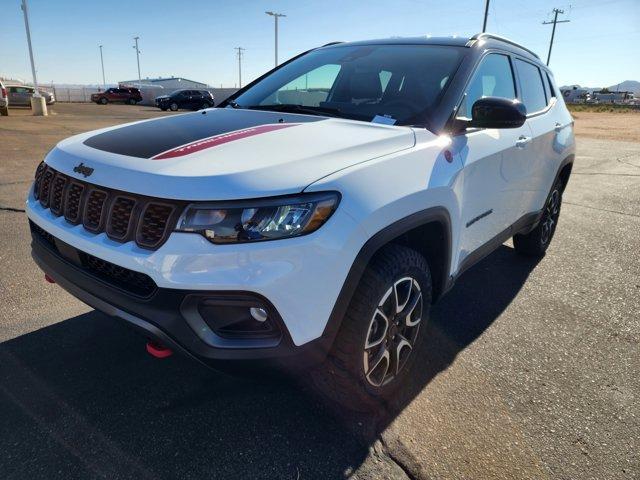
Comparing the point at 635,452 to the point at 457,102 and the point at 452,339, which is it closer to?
the point at 452,339

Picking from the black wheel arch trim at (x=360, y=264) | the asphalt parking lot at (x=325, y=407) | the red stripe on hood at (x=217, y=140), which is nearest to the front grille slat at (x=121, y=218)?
the red stripe on hood at (x=217, y=140)

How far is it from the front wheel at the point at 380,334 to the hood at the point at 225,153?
1.70 ft

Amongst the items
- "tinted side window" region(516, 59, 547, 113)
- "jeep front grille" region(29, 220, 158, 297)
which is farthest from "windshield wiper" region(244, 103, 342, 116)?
"tinted side window" region(516, 59, 547, 113)

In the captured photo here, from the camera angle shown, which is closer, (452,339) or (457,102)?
(457,102)

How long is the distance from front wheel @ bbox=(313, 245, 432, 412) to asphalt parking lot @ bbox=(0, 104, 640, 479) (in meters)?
0.15

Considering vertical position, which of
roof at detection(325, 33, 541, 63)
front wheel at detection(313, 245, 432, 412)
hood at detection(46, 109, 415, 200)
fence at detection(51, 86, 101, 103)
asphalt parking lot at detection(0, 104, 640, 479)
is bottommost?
fence at detection(51, 86, 101, 103)

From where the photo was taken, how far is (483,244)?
123 inches

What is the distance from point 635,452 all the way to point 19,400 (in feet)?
9.52

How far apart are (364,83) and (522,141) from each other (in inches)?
46.5

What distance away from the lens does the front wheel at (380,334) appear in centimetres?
203

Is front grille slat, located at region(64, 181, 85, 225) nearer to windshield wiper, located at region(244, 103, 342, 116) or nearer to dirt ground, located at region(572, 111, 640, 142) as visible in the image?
windshield wiper, located at region(244, 103, 342, 116)

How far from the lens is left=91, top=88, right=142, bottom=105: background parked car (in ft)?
131

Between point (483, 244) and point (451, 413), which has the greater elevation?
point (483, 244)

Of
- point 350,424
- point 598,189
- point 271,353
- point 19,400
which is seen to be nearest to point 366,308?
point 271,353
